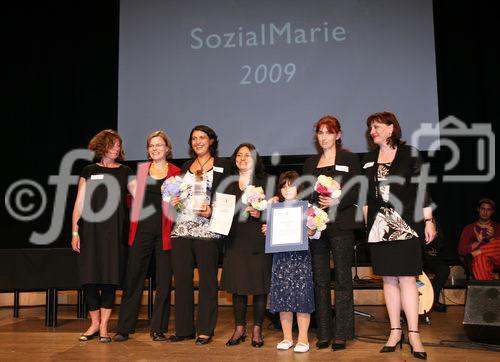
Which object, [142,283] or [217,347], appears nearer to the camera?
[217,347]

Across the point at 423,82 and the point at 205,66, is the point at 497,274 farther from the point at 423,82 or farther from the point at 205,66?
the point at 205,66

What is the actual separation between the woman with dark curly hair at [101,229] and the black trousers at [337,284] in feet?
5.16

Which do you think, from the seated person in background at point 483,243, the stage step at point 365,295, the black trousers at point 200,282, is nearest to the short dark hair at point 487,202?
the seated person in background at point 483,243

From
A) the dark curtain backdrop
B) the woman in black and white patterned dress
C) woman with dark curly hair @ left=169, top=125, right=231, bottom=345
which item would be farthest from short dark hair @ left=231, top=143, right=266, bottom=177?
the dark curtain backdrop

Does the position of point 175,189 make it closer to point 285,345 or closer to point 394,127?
point 285,345

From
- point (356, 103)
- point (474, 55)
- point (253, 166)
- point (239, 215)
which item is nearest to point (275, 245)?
point (239, 215)

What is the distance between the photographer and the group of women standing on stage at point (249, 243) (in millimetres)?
3609

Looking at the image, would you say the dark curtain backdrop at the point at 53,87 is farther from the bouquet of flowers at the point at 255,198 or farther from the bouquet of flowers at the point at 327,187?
the bouquet of flowers at the point at 327,187

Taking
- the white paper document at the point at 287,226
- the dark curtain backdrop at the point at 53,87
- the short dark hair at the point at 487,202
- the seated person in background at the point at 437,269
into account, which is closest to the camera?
the white paper document at the point at 287,226

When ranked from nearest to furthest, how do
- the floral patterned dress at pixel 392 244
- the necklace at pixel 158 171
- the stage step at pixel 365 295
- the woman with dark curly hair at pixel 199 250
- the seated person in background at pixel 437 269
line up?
the floral patterned dress at pixel 392 244, the woman with dark curly hair at pixel 199 250, the necklace at pixel 158 171, the seated person in background at pixel 437 269, the stage step at pixel 365 295

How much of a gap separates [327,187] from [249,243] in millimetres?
772

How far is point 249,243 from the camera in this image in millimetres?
3967

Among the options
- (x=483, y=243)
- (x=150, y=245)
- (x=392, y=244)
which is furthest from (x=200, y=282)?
(x=483, y=243)

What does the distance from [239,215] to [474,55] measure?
437 centimetres
